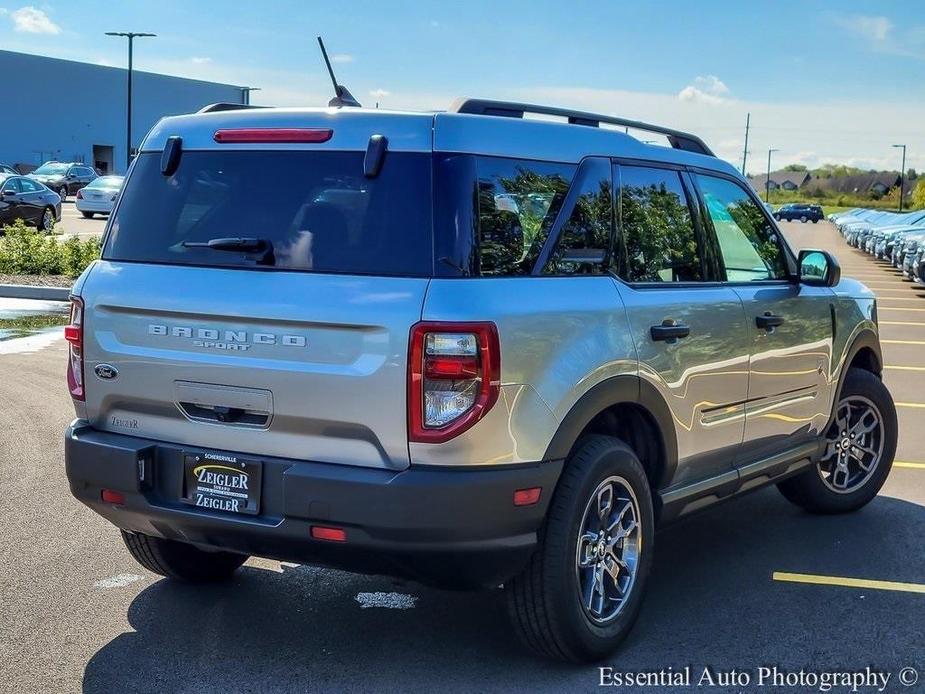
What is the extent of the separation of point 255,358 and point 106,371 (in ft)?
2.28

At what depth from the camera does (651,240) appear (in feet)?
15.8

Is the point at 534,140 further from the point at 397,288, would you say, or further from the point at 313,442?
the point at 313,442

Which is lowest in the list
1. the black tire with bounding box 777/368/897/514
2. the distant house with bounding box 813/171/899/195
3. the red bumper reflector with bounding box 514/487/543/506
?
the black tire with bounding box 777/368/897/514

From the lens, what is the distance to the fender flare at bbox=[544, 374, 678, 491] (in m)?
4.00

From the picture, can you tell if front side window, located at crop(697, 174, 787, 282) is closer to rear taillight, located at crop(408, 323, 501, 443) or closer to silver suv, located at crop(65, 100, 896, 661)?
silver suv, located at crop(65, 100, 896, 661)

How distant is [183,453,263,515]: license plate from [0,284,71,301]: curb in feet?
44.2

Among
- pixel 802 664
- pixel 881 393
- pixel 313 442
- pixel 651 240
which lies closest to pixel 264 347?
pixel 313 442

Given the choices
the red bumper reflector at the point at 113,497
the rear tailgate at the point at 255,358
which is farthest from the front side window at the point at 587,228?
the red bumper reflector at the point at 113,497

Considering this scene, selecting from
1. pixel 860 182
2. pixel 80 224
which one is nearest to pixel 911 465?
pixel 80 224

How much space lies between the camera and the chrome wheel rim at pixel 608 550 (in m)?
4.28

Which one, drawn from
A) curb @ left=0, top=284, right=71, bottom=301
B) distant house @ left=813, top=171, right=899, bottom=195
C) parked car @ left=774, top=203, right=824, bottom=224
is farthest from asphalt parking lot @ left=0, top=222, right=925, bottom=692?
Answer: distant house @ left=813, top=171, right=899, bottom=195

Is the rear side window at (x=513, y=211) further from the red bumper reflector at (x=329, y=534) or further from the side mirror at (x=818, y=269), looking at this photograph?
the side mirror at (x=818, y=269)

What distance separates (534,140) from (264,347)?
4.05 feet

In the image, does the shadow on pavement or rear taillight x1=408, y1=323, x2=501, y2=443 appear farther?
the shadow on pavement
